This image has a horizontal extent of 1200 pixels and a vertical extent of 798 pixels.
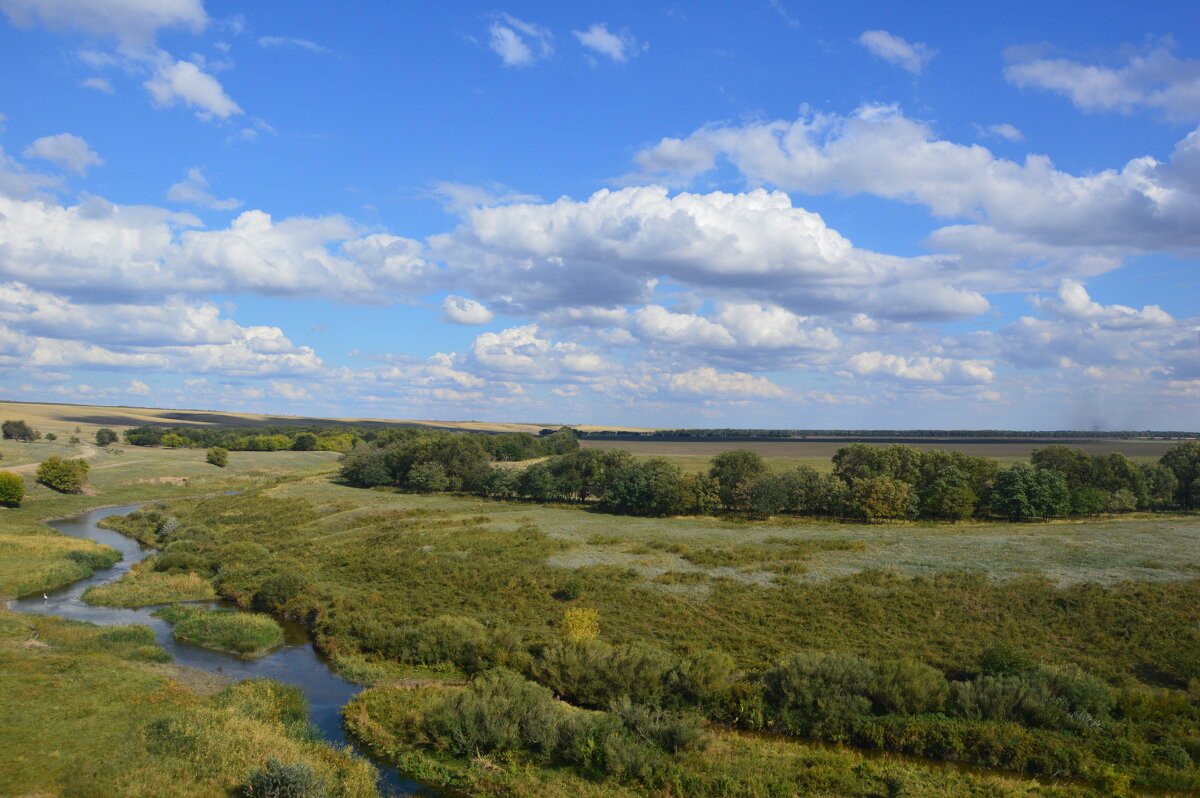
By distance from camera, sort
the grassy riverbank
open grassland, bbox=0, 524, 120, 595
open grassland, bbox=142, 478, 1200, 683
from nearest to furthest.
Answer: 1. open grassland, bbox=142, 478, 1200, 683
2. the grassy riverbank
3. open grassland, bbox=0, 524, 120, 595

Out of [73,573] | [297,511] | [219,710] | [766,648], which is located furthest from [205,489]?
[766,648]

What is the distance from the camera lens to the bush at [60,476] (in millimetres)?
94562

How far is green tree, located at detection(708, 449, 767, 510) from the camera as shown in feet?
273

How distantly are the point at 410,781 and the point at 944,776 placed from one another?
17676 mm

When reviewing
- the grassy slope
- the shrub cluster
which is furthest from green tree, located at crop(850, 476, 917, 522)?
the grassy slope

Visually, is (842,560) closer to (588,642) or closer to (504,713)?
(588,642)

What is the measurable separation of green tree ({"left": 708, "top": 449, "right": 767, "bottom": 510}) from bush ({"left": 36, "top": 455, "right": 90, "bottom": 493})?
8960 centimetres

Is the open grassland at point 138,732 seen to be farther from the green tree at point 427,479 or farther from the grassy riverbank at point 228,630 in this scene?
the green tree at point 427,479

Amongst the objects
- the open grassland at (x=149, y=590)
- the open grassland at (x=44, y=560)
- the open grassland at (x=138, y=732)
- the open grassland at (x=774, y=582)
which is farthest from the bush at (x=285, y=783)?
the open grassland at (x=44, y=560)

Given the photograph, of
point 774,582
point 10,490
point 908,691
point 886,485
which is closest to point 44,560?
point 10,490

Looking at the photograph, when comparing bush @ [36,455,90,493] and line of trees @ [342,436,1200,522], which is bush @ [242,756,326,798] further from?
bush @ [36,455,90,493]

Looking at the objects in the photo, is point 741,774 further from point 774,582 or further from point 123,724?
point 774,582

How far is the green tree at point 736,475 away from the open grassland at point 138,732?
→ 62.4 m

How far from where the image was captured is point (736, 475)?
8512cm
